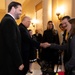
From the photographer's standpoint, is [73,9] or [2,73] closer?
[2,73]

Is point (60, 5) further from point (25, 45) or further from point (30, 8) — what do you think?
point (30, 8)

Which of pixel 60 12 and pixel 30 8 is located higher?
pixel 30 8

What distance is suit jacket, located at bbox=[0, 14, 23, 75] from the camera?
308 cm

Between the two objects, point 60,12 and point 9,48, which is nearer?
point 9,48

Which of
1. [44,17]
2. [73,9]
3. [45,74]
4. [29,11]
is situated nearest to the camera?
[45,74]

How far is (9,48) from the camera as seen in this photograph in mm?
3098

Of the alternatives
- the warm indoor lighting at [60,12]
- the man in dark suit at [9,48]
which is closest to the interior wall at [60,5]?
the warm indoor lighting at [60,12]

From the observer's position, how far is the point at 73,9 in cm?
695

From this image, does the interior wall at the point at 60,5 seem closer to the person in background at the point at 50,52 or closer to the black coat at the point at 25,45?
the person in background at the point at 50,52

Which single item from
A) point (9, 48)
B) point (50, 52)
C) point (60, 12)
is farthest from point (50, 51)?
point (60, 12)

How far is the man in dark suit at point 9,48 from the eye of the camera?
308 centimetres

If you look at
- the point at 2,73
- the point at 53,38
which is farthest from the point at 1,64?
the point at 53,38

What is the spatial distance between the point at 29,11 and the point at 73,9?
8368 mm

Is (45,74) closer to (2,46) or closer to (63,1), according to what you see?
(2,46)
